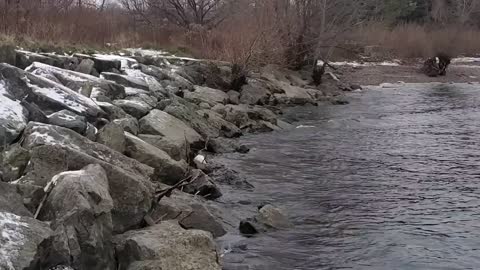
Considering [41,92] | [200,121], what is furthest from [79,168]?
[200,121]

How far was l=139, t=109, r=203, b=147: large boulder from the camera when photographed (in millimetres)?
9953

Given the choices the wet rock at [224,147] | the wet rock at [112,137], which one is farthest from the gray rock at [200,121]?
the wet rock at [112,137]

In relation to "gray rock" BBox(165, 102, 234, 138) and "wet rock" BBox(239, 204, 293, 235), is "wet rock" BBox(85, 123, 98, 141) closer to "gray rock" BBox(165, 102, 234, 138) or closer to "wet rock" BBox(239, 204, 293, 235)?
"wet rock" BBox(239, 204, 293, 235)

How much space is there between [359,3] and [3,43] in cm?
2129

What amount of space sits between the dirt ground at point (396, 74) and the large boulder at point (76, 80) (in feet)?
65.2

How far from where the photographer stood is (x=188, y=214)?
649 centimetres

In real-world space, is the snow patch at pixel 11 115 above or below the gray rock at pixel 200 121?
above

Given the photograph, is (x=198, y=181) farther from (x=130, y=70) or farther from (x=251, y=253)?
(x=130, y=70)

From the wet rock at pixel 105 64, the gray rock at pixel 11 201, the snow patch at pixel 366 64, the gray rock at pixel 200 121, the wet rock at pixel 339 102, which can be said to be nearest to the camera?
the gray rock at pixel 11 201

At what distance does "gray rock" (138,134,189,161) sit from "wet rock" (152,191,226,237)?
220 centimetres

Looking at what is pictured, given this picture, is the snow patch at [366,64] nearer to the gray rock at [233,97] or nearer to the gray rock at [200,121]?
the gray rock at [233,97]

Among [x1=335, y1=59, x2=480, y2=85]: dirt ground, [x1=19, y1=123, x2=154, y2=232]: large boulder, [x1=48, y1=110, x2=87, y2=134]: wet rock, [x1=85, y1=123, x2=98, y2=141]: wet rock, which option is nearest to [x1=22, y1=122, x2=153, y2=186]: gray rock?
[x1=19, y1=123, x2=154, y2=232]: large boulder

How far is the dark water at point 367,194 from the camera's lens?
20.3 feet

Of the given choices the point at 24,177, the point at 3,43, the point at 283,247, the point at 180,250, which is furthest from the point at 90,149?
the point at 3,43
